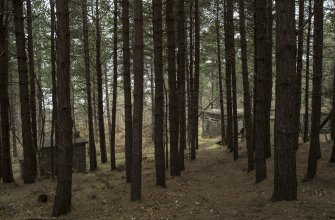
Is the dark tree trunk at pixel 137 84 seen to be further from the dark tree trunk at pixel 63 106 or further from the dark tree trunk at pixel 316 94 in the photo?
the dark tree trunk at pixel 316 94

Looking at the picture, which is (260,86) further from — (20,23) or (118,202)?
(20,23)

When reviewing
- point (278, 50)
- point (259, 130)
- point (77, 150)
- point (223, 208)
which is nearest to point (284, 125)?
point (278, 50)

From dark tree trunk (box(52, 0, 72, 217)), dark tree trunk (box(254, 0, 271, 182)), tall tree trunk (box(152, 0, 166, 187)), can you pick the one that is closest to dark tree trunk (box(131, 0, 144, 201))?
tall tree trunk (box(152, 0, 166, 187))

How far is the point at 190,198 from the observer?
32.8 feet

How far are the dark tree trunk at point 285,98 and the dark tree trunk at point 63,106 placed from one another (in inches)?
184

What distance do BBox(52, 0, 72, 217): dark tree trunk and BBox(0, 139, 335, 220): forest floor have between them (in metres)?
0.62

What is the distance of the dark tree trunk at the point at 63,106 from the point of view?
8.28 meters

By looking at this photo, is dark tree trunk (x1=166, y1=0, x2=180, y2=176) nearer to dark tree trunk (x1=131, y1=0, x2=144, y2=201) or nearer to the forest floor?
the forest floor

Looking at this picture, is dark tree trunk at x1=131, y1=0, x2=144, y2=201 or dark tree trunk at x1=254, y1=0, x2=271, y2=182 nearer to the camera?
dark tree trunk at x1=131, y1=0, x2=144, y2=201

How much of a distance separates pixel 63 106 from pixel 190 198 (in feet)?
14.1

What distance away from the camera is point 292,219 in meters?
6.82

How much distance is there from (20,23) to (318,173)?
35.5ft

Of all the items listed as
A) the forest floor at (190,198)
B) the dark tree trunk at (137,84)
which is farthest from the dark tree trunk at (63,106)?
the dark tree trunk at (137,84)

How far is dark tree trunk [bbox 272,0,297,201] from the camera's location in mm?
7445
